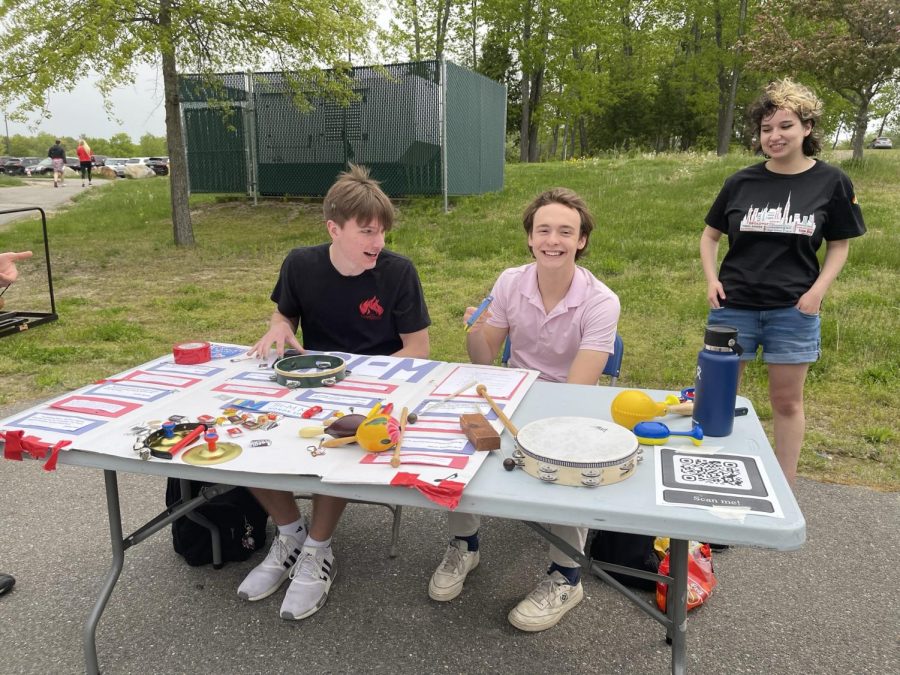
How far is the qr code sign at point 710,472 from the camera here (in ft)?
4.65

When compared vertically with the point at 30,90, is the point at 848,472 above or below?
below

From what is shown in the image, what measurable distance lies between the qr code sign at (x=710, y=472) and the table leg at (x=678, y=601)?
0.27m

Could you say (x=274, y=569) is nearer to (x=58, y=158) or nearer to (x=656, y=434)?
(x=656, y=434)

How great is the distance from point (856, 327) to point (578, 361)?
4.00 m

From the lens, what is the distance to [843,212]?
99.0 inches

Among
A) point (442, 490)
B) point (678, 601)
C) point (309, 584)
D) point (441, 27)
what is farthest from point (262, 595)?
point (441, 27)

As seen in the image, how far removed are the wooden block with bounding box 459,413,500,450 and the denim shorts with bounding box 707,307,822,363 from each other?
1.45 meters

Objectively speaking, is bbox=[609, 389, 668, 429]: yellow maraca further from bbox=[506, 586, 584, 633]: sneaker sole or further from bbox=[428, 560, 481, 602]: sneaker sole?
bbox=[428, 560, 481, 602]: sneaker sole

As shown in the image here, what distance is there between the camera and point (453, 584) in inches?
90.8

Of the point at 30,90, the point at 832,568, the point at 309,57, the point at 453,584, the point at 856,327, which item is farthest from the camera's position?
the point at 309,57

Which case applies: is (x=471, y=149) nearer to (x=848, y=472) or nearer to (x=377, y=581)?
(x=848, y=472)

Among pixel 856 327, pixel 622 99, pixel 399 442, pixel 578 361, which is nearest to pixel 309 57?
pixel 856 327

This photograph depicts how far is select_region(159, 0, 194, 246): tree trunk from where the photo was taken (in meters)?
9.41

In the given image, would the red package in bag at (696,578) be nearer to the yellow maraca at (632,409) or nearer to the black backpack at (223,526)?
the yellow maraca at (632,409)
